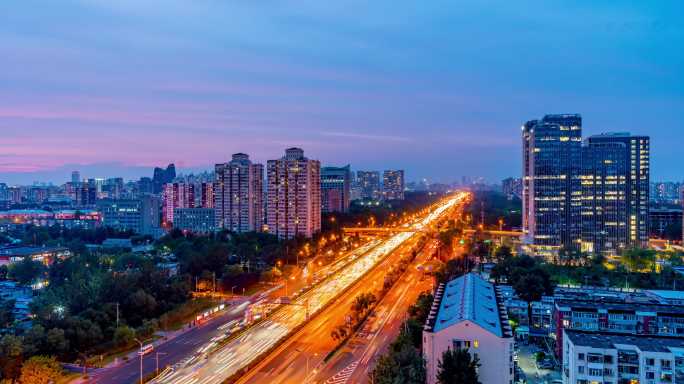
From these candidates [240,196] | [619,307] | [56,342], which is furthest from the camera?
[240,196]

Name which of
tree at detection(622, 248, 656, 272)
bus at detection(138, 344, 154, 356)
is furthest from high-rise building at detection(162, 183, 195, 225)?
tree at detection(622, 248, 656, 272)

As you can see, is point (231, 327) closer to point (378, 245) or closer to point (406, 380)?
point (406, 380)

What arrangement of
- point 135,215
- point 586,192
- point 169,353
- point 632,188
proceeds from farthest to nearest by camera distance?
point 135,215, point 586,192, point 632,188, point 169,353

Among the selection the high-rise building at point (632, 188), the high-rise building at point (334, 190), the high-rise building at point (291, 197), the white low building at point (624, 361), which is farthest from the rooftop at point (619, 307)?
the high-rise building at point (334, 190)

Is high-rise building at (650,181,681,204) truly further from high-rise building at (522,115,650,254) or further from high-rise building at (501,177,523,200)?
high-rise building at (522,115,650,254)

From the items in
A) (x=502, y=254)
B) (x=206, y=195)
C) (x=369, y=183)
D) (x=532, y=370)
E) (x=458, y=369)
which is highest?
(x=369, y=183)

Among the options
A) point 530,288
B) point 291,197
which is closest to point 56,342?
point 530,288

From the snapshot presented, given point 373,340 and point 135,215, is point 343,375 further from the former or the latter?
point 135,215

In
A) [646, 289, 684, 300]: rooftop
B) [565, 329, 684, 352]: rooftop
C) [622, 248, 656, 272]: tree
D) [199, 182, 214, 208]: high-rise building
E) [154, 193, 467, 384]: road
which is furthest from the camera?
[199, 182, 214, 208]: high-rise building
